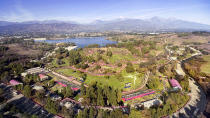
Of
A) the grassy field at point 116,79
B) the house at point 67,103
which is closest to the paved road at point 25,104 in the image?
the house at point 67,103

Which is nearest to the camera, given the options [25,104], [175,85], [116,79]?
[25,104]

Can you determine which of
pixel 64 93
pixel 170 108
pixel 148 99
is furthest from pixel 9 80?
pixel 170 108

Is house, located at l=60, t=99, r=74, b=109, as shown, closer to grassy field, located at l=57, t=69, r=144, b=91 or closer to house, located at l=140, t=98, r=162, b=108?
grassy field, located at l=57, t=69, r=144, b=91

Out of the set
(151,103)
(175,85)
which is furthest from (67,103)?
(175,85)

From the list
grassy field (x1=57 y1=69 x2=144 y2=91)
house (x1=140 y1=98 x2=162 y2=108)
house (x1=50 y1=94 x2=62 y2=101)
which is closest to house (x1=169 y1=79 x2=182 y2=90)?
grassy field (x1=57 y1=69 x2=144 y2=91)

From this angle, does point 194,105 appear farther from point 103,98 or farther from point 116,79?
point 116,79

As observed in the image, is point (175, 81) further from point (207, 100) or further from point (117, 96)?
point (117, 96)

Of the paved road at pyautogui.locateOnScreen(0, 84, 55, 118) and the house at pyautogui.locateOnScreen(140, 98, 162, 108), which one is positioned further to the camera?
the house at pyautogui.locateOnScreen(140, 98, 162, 108)

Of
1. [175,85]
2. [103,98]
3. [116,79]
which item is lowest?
[116,79]

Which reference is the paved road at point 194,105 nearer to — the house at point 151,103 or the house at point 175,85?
the house at point 175,85

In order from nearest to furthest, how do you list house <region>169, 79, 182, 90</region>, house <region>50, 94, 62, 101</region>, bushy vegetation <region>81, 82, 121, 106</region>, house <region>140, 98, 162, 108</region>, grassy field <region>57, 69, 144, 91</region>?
bushy vegetation <region>81, 82, 121, 106</region> < house <region>140, 98, 162, 108</region> < house <region>50, 94, 62, 101</region> < house <region>169, 79, 182, 90</region> < grassy field <region>57, 69, 144, 91</region>

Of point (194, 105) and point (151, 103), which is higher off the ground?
point (151, 103)
